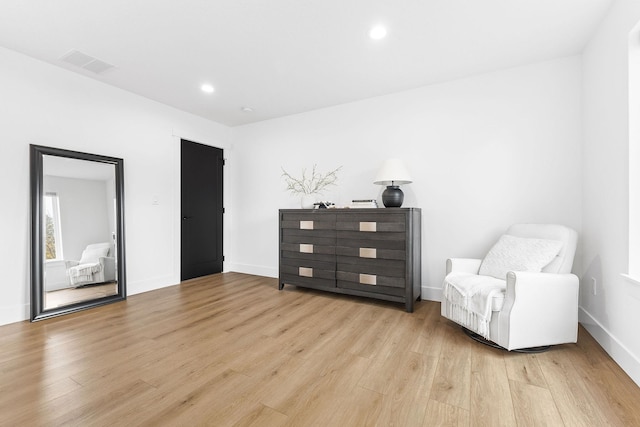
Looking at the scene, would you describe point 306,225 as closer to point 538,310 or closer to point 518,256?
point 518,256

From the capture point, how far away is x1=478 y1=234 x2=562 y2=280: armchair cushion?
2.31 meters

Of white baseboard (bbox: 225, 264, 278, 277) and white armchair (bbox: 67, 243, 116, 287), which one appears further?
white baseboard (bbox: 225, 264, 278, 277)

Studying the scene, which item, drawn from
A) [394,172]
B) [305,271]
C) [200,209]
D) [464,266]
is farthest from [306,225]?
[200,209]

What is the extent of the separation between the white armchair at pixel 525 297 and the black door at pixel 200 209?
3.55 meters

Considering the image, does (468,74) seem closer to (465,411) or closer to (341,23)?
(341,23)

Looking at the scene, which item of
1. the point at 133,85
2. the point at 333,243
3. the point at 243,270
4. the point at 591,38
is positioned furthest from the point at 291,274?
the point at 591,38

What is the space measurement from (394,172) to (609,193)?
5.58ft

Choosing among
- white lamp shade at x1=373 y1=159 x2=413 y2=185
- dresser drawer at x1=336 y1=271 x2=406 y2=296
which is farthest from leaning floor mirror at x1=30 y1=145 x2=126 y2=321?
white lamp shade at x1=373 y1=159 x2=413 y2=185

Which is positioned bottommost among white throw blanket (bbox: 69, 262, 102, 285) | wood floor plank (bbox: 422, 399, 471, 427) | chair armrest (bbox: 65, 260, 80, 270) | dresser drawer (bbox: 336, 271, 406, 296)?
wood floor plank (bbox: 422, 399, 471, 427)

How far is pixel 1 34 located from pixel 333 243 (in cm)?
352

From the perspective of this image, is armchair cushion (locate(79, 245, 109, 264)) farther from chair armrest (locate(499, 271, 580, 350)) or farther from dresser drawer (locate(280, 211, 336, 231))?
chair armrest (locate(499, 271, 580, 350))

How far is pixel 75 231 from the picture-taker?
304 cm

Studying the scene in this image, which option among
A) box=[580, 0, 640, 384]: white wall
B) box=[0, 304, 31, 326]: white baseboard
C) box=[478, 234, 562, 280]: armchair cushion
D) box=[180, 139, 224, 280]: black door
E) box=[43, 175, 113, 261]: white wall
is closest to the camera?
box=[580, 0, 640, 384]: white wall

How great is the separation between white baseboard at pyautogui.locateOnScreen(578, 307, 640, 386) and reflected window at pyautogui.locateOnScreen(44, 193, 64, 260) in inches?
184
